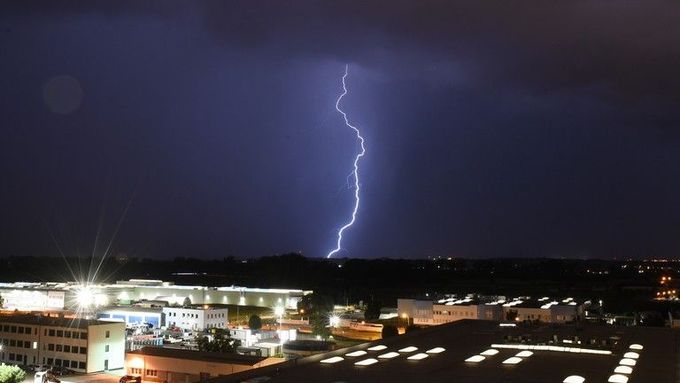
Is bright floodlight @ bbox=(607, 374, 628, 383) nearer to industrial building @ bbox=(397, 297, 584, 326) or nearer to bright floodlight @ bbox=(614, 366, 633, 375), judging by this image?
bright floodlight @ bbox=(614, 366, 633, 375)

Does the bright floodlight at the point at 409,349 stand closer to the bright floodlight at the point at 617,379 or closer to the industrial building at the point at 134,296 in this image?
the bright floodlight at the point at 617,379

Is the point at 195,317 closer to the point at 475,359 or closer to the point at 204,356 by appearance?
the point at 204,356

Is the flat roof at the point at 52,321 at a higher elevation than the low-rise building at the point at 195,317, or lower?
higher

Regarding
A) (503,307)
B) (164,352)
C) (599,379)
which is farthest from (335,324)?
(599,379)

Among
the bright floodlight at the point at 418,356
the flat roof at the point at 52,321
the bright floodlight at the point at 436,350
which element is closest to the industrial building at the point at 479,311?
the flat roof at the point at 52,321

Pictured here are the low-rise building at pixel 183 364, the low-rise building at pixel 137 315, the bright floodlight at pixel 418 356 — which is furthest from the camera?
the low-rise building at pixel 137 315

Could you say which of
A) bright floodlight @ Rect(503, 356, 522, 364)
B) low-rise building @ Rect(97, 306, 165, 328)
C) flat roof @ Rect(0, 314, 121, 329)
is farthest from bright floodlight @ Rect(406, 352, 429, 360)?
low-rise building @ Rect(97, 306, 165, 328)

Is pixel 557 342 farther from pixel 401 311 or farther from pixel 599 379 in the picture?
pixel 401 311

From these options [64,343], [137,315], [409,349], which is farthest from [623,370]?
[137,315]
